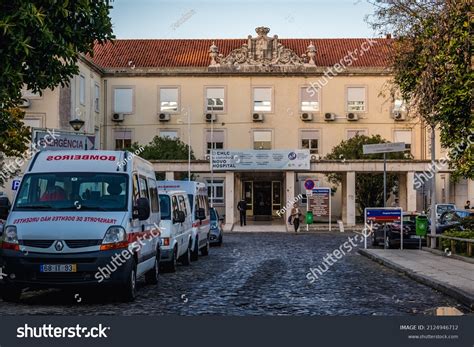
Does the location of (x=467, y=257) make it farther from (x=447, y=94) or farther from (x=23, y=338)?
(x=23, y=338)

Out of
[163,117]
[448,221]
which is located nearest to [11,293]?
[448,221]

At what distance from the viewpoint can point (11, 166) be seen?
44156 mm

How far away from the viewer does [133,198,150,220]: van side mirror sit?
533 inches

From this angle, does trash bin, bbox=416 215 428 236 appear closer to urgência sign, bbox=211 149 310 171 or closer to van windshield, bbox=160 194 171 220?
van windshield, bbox=160 194 171 220

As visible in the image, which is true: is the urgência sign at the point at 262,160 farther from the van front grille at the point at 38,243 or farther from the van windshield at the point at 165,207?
the van front grille at the point at 38,243

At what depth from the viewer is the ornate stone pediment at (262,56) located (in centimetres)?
6175

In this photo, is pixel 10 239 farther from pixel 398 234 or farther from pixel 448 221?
pixel 448 221

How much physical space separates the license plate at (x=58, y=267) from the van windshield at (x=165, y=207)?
284 inches

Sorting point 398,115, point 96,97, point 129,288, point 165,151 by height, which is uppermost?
point 96,97

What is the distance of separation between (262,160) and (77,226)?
128 feet

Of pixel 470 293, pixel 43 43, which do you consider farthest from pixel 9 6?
pixel 470 293

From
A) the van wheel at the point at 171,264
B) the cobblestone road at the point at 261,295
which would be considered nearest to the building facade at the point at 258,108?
the cobblestone road at the point at 261,295

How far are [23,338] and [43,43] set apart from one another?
23.1 feet

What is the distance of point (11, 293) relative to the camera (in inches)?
507
